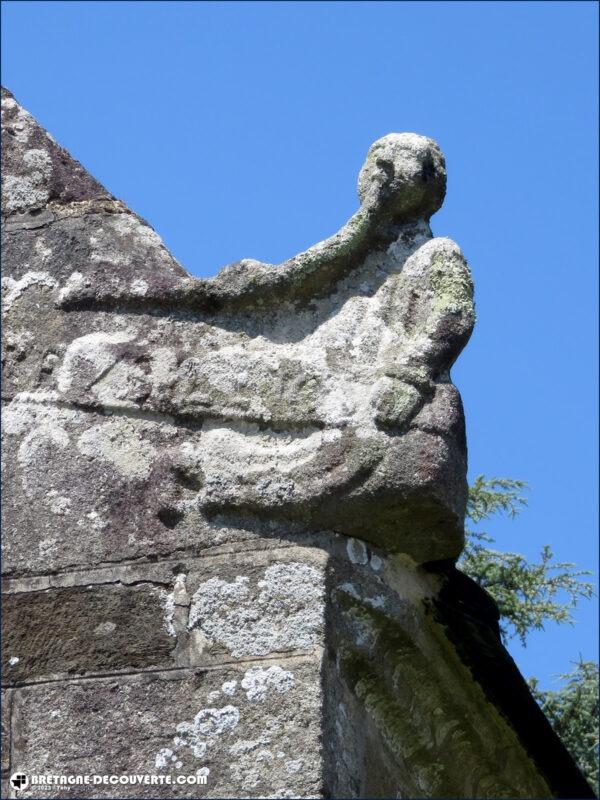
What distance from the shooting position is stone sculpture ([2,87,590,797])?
4414 millimetres

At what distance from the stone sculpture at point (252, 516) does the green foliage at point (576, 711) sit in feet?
13.7

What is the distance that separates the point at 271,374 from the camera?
4.76m

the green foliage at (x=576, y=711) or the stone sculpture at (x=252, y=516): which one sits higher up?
the green foliage at (x=576, y=711)

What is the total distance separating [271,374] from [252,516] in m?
0.41

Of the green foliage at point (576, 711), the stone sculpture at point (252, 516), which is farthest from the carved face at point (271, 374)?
the green foliage at point (576, 711)

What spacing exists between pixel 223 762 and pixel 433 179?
5.80 feet

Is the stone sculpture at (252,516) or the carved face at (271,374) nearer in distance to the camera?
the stone sculpture at (252,516)

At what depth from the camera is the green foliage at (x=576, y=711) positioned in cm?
930

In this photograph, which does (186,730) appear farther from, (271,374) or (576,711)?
(576,711)

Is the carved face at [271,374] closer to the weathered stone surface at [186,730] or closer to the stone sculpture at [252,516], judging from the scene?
the stone sculpture at [252,516]

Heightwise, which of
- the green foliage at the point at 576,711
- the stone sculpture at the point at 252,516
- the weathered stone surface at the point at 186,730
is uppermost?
the green foliage at the point at 576,711

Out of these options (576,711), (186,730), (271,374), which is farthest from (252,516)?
(576,711)

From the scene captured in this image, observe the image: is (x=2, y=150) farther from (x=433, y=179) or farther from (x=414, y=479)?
(x=414, y=479)

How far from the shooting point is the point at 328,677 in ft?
14.4
